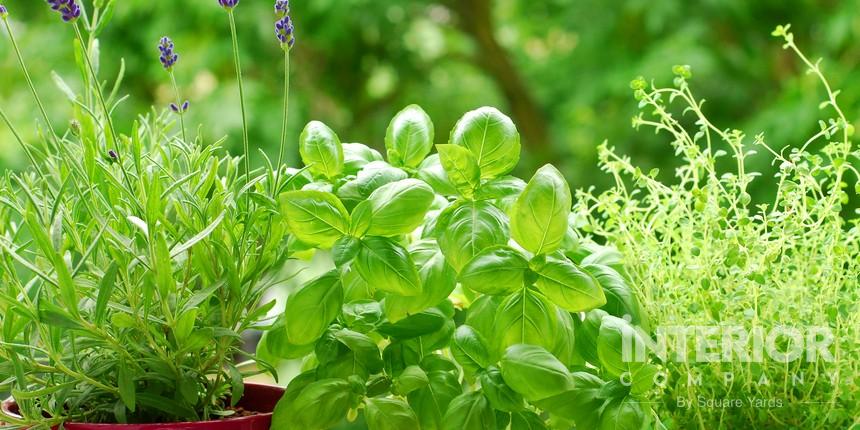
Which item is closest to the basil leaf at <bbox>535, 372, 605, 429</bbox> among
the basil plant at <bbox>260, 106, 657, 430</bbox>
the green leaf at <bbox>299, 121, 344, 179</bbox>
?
the basil plant at <bbox>260, 106, 657, 430</bbox>

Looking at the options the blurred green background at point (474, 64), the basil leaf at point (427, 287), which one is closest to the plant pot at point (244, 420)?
the basil leaf at point (427, 287)

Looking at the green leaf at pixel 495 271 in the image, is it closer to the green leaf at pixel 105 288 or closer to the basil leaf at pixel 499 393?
the basil leaf at pixel 499 393

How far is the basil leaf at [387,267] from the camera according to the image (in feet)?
1.71

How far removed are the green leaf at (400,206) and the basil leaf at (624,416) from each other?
0.16 m

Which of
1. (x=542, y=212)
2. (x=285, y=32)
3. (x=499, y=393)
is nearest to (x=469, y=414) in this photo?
(x=499, y=393)

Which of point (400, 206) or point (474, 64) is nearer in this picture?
point (400, 206)

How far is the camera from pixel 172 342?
555 millimetres

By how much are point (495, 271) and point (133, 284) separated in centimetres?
22

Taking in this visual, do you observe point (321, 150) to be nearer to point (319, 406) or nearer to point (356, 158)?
point (356, 158)

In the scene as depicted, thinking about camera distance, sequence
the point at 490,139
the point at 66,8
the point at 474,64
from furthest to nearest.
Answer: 1. the point at 474,64
2. the point at 490,139
3. the point at 66,8

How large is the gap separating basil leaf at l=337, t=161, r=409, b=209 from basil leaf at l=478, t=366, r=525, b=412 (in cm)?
14

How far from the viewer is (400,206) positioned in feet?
1.73

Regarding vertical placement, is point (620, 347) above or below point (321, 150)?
below

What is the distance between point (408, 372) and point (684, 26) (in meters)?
2.83
